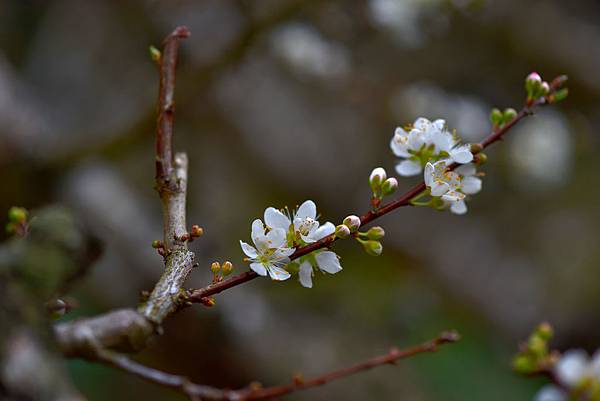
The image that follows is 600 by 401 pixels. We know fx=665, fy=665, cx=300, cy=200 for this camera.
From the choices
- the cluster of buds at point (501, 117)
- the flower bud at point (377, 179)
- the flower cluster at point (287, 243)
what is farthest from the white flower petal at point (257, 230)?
the cluster of buds at point (501, 117)

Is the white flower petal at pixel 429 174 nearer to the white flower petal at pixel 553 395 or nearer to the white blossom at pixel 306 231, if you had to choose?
the white blossom at pixel 306 231

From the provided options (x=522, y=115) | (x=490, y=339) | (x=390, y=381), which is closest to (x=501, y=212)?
(x=490, y=339)

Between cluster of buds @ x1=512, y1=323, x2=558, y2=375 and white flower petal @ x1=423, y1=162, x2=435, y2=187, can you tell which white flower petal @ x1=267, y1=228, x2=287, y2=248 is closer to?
white flower petal @ x1=423, y1=162, x2=435, y2=187

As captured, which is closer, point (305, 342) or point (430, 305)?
point (305, 342)

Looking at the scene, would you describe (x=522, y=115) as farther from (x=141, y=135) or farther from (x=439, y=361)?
(x=439, y=361)

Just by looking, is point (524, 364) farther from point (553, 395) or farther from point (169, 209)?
point (169, 209)
